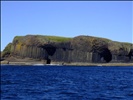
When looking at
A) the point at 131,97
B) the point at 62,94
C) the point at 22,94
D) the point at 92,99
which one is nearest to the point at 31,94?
the point at 22,94

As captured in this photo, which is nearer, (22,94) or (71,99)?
(71,99)

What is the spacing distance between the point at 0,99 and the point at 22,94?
14.2ft

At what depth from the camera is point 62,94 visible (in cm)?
3906

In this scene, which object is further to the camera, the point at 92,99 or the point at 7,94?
the point at 7,94

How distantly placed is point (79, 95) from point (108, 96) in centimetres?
324

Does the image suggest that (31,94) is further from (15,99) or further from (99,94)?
(99,94)

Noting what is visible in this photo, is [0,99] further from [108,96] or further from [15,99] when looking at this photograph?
[108,96]

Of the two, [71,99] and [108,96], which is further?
[108,96]

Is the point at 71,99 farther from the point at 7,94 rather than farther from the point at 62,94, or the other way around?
the point at 7,94

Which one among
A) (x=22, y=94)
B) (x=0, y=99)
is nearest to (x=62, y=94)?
(x=22, y=94)

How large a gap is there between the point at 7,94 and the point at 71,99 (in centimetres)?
776

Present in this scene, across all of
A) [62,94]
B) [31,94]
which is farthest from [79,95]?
[31,94]

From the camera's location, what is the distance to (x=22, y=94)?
38.4 m

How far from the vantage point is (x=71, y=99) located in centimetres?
3522
